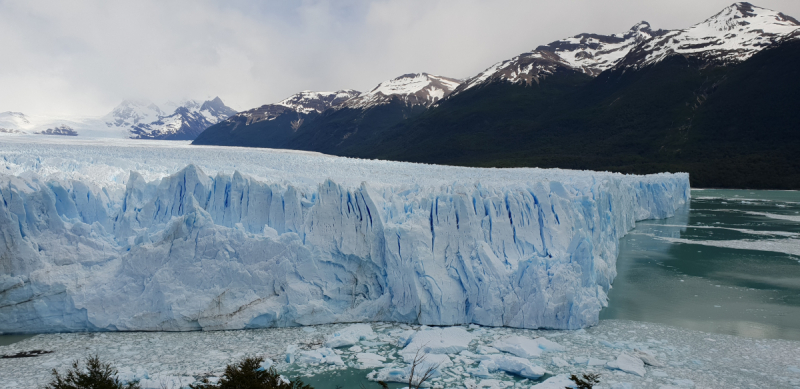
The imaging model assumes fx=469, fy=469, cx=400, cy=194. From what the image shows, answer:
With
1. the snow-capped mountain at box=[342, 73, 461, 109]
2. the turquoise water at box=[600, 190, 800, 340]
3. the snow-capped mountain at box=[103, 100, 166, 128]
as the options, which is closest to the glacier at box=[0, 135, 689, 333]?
the turquoise water at box=[600, 190, 800, 340]

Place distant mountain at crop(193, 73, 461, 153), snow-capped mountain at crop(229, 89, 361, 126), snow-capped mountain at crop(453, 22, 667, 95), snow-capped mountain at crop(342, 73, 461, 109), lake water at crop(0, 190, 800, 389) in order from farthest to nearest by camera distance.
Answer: snow-capped mountain at crop(229, 89, 361, 126)
snow-capped mountain at crop(342, 73, 461, 109)
distant mountain at crop(193, 73, 461, 153)
snow-capped mountain at crop(453, 22, 667, 95)
lake water at crop(0, 190, 800, 389)

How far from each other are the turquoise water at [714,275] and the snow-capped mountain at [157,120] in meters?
139

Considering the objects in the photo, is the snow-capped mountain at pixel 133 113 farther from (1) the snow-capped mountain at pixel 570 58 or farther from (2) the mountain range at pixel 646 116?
(1) the snow-capped mountain at pixel 570 58

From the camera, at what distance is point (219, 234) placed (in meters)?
7.97

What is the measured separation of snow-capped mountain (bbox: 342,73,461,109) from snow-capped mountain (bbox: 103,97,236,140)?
67832 millimetres

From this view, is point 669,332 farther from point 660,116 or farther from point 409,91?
point 409,91

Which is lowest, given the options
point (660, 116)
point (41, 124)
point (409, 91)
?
point (660, 116)

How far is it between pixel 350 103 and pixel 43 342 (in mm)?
99304

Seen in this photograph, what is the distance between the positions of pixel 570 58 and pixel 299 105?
69287 millimetres

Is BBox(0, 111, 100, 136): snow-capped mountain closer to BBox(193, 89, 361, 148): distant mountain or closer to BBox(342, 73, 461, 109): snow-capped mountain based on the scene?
BBox(193, 89, 361, 148): distant mountain

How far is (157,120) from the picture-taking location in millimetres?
175875

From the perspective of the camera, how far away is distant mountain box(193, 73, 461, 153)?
284ft

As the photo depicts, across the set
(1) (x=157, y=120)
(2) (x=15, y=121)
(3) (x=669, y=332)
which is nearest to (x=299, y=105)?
(2) (x=15, y=121)

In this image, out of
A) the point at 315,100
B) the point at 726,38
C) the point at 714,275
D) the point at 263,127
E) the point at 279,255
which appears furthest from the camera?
the point at 315,100
